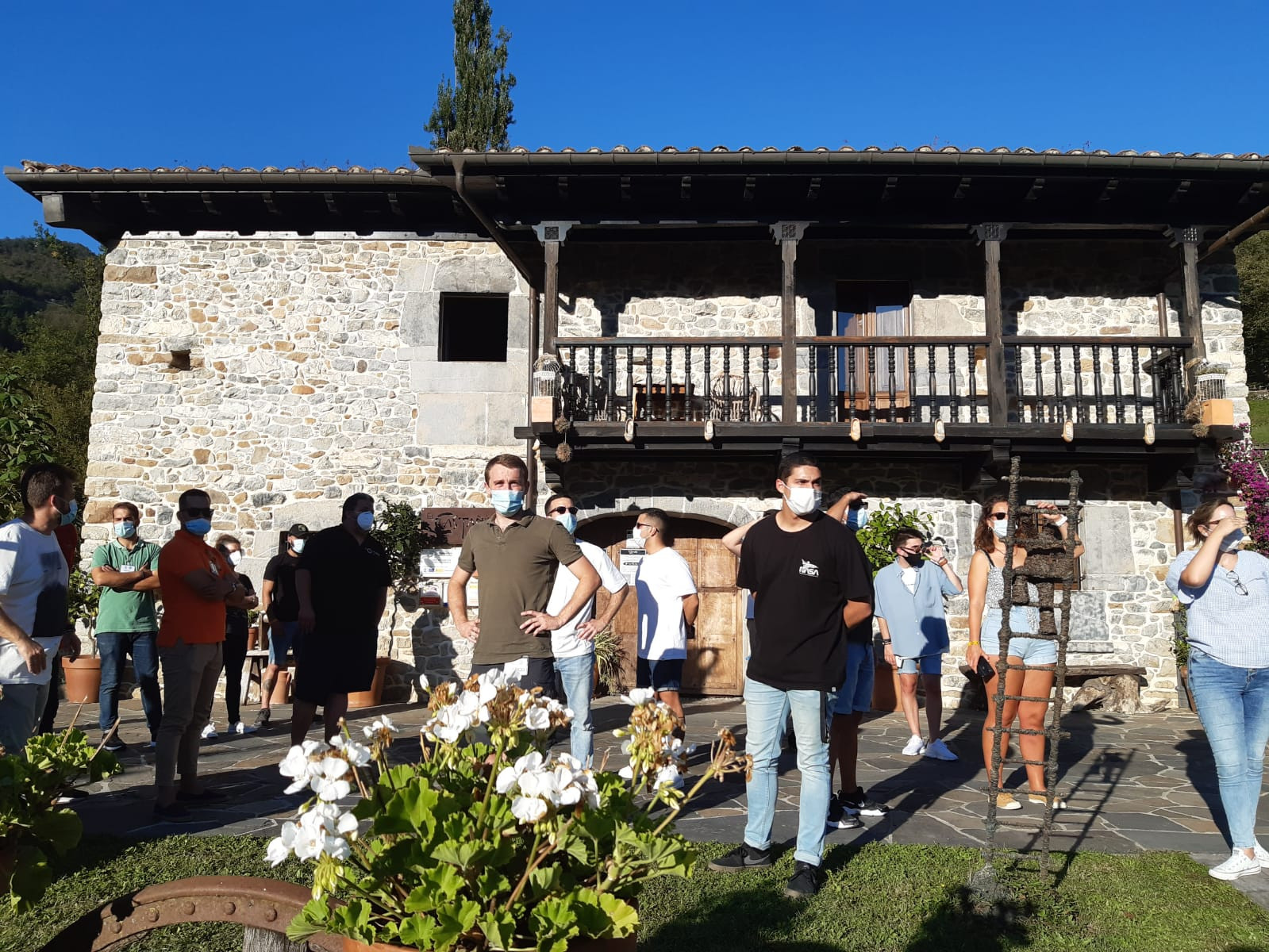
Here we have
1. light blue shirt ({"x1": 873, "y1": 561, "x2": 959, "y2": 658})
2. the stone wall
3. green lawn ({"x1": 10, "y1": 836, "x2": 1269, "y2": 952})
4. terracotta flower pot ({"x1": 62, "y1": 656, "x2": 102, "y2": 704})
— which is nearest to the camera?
green lawn ({"x1": 10, "y1": 836, "x2": 1269, "y2": 952})

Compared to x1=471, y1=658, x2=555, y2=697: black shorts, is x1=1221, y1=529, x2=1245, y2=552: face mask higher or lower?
higher

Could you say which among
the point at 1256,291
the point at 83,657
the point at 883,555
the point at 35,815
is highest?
the point at 1256,291

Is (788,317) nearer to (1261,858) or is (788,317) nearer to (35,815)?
(1261,858)

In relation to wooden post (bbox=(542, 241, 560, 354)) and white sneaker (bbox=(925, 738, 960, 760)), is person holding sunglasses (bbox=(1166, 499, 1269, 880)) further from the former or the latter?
wooden post (bbox=(542, 241, 560, 354))

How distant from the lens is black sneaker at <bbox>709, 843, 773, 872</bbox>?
3.69 metres

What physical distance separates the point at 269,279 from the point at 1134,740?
377 inches

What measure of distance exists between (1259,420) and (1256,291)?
382 cm

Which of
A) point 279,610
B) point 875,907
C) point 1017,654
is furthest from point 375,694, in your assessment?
point 875,907

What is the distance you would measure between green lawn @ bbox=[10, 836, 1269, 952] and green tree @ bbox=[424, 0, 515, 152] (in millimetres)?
15218

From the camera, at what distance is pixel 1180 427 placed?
8.95m

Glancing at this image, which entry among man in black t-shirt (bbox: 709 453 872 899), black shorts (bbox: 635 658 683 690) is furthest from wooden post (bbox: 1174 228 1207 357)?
man in black t-shirt (bbox: 709 453 872 899)

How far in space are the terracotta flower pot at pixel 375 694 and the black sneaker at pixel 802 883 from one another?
6.28 m

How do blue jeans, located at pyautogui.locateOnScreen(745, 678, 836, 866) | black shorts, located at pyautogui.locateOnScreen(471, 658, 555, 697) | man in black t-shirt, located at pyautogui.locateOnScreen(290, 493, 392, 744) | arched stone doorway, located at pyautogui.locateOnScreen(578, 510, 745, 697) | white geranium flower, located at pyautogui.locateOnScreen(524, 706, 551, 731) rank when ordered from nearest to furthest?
white geranium flower, located at pyautogui.locateOnScreen(524, 706, 551, 731) → blue jeans, located at pyautogui.locateOnScreen(745, 678, 836, 866) → black shorts, located at pyautogui.locateOnScreen(471, 658, 555, 697) → man in black t-shirt, located at pyautogui.locateOnScreen(290, 493, 392, 744) → arched stone doorway, located at pyautogui.locateOnScreen(578, 510, 745, 697)

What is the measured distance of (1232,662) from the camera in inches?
149
